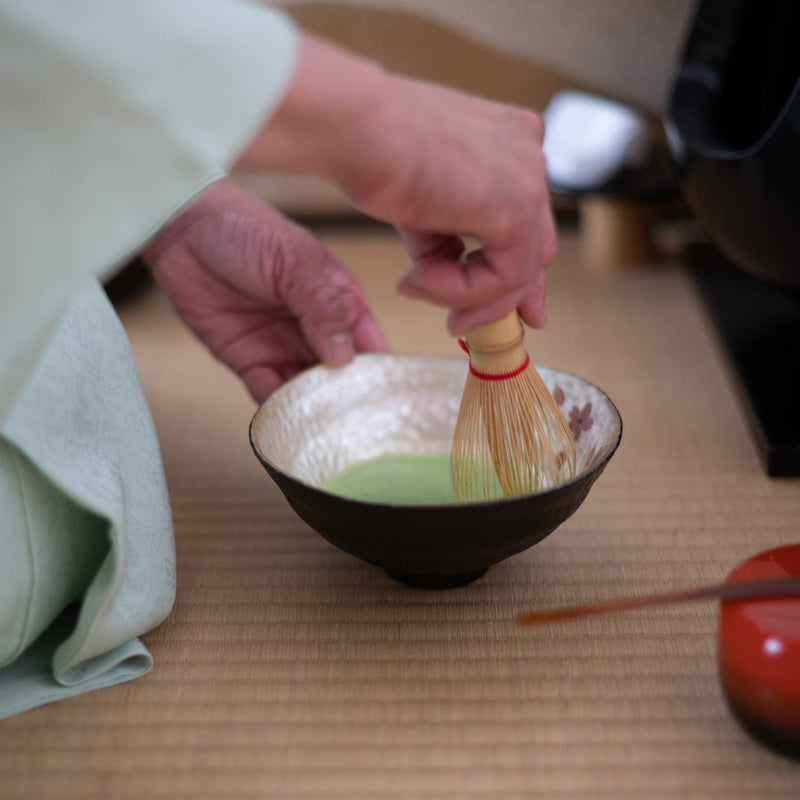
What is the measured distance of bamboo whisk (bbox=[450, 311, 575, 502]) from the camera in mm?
793

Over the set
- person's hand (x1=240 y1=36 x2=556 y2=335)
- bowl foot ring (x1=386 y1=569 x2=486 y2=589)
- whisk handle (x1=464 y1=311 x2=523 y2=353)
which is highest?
person's hand (x1=240 y1=36 x2=556 y2=335)

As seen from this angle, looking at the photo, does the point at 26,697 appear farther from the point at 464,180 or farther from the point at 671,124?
the point at 671,124

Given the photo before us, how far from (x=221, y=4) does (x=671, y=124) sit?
0.81m

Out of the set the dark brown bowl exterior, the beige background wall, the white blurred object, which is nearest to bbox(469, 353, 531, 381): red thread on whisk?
the dark brown bowl exterior

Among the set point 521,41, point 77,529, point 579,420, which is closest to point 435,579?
point 579,420

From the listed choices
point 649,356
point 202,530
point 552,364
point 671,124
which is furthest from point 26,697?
point 671,124

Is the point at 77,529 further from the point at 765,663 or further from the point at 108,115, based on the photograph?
the point at 765,663

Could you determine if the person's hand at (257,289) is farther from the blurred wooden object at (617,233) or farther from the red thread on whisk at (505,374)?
the blurred wooden object at (617,233)

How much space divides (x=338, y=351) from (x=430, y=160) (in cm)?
37

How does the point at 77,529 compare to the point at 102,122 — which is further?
the point at 77,529

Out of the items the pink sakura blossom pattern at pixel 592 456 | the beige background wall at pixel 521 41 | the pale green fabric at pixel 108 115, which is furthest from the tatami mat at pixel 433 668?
the beige background wall at pixel 521 41

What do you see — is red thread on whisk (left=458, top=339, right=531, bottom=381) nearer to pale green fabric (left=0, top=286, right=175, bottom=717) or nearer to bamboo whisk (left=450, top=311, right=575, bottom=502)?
bamboo whisk (left=450, top=311, right=575, bottom=502)

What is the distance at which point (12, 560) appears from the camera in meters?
0.68

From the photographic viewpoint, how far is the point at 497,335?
767 mm
